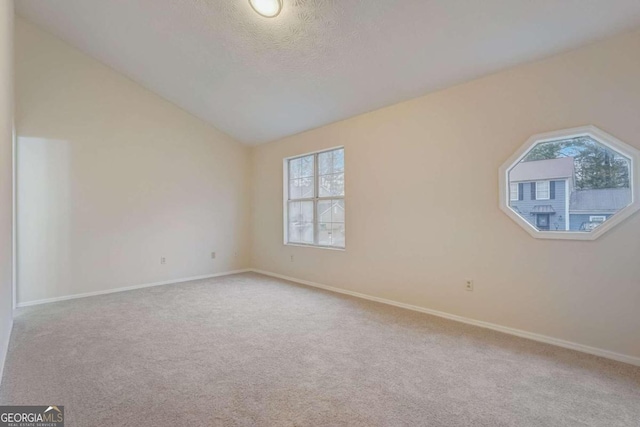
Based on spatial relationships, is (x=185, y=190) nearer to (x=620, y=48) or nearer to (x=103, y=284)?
(x=103, y=284)

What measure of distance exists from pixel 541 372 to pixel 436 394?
88cm

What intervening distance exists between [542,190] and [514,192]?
214 millimetres

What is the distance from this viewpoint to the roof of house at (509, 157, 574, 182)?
2715mm

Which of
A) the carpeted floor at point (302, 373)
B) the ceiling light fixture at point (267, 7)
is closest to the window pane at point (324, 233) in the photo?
the carpeted floor at point (302, 373)

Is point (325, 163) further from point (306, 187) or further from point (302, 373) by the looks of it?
point (302, 373)

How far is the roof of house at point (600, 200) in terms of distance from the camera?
8.00 ft

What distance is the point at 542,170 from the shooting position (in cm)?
284

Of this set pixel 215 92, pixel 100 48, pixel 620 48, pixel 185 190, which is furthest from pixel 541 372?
pixel 100 48

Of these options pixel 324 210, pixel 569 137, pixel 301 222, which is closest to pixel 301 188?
pixel 301 222

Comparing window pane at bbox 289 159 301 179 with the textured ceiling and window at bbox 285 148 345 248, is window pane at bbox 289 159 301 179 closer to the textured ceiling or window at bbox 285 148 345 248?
window at bbox 285 148 345 248

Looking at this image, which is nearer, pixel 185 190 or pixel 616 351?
pixel 616 351

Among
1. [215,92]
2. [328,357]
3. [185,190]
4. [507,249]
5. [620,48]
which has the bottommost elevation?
[328,357]

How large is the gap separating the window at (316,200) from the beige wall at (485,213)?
241 mm

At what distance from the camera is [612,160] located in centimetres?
248
